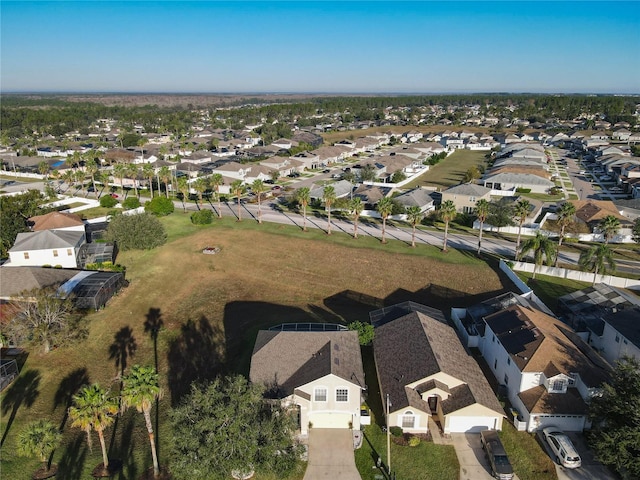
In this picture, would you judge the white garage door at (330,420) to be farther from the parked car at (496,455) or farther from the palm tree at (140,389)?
the palm tree at (140,389)

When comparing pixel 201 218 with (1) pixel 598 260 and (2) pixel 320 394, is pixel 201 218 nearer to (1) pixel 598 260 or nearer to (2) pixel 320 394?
(2) pixel 320 394

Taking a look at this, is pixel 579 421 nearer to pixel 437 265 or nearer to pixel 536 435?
pixel 536 435

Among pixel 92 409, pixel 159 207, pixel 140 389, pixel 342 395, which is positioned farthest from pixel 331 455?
pixel 159 207

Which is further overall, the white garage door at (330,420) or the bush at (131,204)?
the bush at (131,204)

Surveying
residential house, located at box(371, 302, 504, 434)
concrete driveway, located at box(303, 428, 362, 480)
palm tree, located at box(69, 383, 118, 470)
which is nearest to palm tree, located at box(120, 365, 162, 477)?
palm tree, located at box(69, 383, 118, 470)

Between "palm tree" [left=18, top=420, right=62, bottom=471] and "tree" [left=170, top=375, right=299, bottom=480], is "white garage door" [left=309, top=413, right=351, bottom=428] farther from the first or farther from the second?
"palm tree" [left=18, top=420, right=62, bottom=471]

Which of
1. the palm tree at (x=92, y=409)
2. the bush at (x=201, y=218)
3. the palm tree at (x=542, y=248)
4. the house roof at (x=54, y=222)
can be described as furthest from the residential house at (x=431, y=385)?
the house roof at (x=54, y=222)

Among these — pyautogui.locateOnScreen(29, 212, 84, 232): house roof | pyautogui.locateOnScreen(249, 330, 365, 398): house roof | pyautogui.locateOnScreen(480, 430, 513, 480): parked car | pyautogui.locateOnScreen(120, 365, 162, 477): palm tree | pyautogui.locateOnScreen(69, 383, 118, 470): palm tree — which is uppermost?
pyautogui.locateOnScreen(120, 365, 162, 477): palm tree

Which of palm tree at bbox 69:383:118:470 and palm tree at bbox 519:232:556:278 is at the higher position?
palm tree at bbox 69:383:118:470
